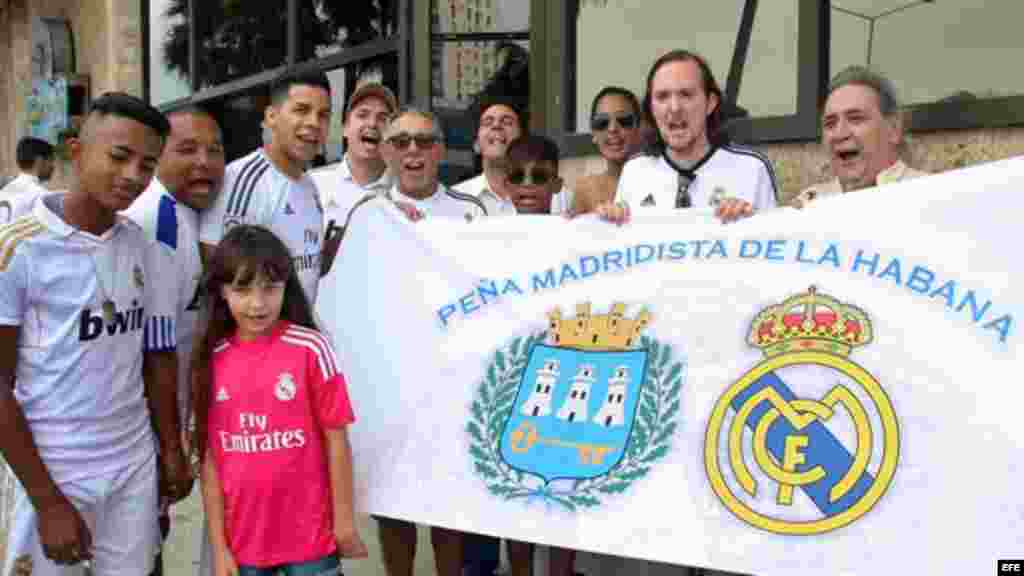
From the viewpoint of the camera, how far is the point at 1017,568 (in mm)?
2516

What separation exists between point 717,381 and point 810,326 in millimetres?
305

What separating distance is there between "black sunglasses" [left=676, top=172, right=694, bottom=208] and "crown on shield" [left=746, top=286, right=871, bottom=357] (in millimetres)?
566

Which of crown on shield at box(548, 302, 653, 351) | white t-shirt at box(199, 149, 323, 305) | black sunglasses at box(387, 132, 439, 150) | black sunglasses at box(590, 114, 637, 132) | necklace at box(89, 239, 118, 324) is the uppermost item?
black sunglasses at box(590, 114, 637, 132)

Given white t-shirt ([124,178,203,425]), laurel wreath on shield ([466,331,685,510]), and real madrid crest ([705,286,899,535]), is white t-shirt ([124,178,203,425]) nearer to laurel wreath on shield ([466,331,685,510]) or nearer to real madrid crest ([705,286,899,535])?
laurel wreath on shield ([466,331,685,510])

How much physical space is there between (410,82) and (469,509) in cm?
455

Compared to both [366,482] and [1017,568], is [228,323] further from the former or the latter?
[1017,568]

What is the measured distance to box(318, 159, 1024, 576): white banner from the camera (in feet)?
8.62

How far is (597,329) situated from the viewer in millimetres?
3146

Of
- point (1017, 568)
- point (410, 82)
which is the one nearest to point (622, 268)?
point (1017, 568)

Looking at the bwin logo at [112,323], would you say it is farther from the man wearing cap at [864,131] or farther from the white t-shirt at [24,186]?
the white t-shirt at [24,186]

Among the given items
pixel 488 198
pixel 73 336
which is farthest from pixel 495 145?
pixel 73 336

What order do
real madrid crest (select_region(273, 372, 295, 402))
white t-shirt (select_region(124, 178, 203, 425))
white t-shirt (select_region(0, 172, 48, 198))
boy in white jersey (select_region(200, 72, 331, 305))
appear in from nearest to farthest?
real madrid crest (select_region(273, 372, 295, 402)) → white t-shirt (select_region(124, 178, 203, 425)) → boy in white jersey (select_region(200, 72, 331, 305)) → white t-shirt (select_region(0, 172, 48, 198))

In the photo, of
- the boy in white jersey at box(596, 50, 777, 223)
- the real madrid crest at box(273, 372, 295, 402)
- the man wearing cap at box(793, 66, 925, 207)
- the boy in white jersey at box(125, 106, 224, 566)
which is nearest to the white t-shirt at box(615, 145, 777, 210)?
the boy in white jersey at box(596, 50, 777, 223)

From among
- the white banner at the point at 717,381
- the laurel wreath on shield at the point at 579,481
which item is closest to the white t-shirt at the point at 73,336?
the white banner at the point at 717,381
